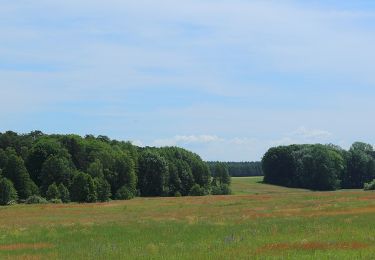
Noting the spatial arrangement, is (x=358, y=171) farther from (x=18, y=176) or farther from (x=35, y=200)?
(x=35, y=200)

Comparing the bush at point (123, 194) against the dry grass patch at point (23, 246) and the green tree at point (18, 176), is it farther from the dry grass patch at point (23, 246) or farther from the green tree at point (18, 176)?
the dry grass patch at point (23, 246)

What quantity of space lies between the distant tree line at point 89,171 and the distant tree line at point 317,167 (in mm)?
24291

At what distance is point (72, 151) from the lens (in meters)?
114

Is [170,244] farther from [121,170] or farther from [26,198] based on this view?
[121,170]

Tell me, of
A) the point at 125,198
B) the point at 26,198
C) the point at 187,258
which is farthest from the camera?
the point at 125,198

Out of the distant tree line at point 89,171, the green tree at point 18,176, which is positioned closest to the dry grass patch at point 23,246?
the distant tree line at point 89,171

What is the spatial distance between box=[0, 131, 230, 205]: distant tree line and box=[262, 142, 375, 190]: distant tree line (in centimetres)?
2429

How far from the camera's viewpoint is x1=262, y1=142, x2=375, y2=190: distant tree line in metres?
145

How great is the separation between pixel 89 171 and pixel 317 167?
68.7 meters

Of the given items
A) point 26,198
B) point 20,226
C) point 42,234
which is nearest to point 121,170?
point 26,198

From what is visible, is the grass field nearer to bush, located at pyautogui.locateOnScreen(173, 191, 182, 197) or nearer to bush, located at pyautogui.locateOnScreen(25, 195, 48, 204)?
bush, located at pyautogui.locateOnScreen(25, 195, 48, 204)

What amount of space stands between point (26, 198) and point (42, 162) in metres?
12.9

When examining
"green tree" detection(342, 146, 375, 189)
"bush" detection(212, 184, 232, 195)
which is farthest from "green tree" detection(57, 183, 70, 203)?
"green tree" detection(342, 146, 375, 189)

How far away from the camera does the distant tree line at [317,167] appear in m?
145
